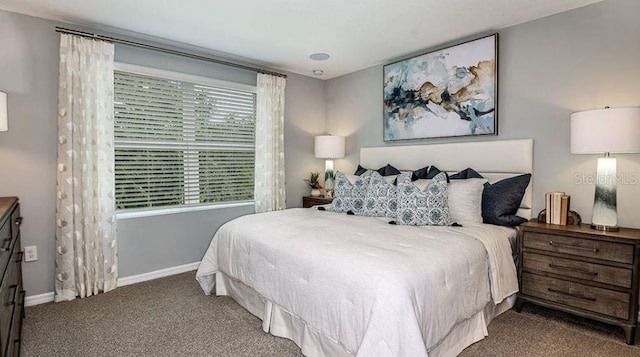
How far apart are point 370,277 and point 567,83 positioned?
2426mm

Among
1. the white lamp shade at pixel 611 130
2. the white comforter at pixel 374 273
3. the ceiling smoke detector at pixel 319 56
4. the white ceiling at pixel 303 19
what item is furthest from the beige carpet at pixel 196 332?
the ceiling smoke detector at pixel 319 56

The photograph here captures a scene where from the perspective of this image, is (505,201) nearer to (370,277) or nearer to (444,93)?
(444,93)

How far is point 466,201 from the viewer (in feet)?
9.32

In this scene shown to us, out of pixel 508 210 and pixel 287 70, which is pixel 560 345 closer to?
pixel 508 210

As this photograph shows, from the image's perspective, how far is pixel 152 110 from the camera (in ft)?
11.2

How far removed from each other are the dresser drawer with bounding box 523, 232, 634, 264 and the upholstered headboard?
521 mm

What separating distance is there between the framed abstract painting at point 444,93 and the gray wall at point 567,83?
11cm

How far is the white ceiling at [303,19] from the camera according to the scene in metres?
2.60

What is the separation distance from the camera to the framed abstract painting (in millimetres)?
3162

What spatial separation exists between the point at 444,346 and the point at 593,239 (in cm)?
128

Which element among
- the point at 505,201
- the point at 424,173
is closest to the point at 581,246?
the point at 505,201

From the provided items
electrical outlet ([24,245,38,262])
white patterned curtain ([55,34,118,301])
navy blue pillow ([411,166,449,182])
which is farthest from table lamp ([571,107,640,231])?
electrical outlet ([24,245,38,262])

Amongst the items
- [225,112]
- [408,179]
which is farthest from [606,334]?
[225,112]

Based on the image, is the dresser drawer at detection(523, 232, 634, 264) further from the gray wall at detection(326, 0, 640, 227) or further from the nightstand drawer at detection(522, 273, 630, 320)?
the gray wall at detection(326, 0, 640, 227)
